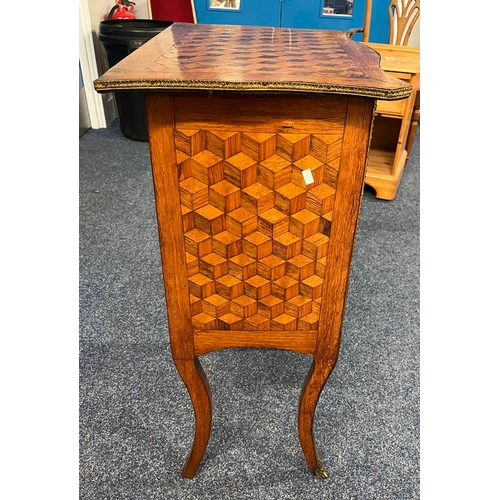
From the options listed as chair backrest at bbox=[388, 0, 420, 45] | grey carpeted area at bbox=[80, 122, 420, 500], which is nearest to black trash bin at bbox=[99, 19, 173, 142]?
grey carpeted area at bbox=[80, 122, 420, 500]

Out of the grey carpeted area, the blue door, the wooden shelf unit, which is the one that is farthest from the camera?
the blue door

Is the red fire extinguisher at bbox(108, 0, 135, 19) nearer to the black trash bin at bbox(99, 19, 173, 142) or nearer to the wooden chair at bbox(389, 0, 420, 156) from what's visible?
the black trash bin at bbox(99, 19, 173, 142)

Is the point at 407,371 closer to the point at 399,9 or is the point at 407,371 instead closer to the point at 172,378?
the point at 172,378

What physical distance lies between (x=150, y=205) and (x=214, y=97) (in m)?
1.65

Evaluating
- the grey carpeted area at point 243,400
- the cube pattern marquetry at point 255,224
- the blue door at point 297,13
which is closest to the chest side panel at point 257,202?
the cube pattern marquetry at point 255,224

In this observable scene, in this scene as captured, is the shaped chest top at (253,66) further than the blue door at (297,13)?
No

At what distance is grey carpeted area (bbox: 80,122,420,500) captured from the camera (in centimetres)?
109

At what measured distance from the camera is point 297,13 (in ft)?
10.7

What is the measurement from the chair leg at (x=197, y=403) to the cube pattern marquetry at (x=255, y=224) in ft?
0.39

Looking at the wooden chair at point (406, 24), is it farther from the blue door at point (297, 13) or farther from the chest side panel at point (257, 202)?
the chest side panel at point (257, 202)

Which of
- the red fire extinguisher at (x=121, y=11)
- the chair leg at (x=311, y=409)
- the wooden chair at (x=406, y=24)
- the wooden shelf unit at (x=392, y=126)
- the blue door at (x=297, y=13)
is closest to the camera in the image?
the chair leg at (x=311, y=409)

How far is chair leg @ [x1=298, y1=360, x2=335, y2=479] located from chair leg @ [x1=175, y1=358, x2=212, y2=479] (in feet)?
0.70

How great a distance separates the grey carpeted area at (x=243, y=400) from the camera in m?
1.09

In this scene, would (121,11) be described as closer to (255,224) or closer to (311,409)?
(255,224)
